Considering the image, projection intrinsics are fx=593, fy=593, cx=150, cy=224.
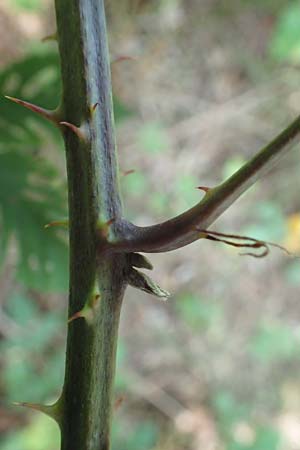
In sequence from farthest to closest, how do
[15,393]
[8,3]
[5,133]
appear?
[8,3] < [15,393] < [5,133]

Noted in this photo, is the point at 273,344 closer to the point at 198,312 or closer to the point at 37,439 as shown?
the point at 198,312

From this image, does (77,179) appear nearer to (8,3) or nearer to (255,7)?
(8,3)

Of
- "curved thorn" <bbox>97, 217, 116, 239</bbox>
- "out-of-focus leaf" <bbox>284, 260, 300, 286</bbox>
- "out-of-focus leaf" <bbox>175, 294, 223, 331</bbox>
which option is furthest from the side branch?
"out-of-focus leaf" <bbox>284, 260, 300, 286</bbox>

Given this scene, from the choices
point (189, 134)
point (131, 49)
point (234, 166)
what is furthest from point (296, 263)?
point (131, 49)

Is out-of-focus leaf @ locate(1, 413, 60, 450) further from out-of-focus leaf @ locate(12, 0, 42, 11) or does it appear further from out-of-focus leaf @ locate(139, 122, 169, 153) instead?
out-of-focus leaf @ locate(12, 0, 42, 11)

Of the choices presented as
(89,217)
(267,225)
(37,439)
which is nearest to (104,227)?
(89,217)

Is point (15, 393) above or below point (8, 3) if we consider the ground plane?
below
